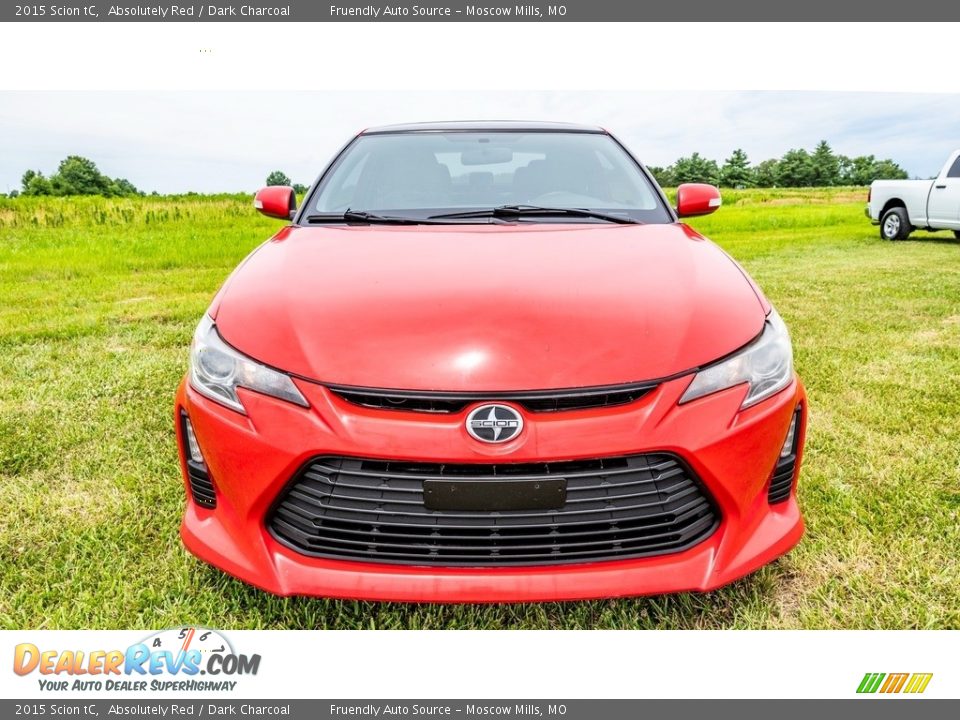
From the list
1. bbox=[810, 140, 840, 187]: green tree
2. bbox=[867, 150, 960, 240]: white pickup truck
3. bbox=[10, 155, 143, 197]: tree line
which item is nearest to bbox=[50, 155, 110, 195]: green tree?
bbox=[10, 155, 143, 197]: tree line

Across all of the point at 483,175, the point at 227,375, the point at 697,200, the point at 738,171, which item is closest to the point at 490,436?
the point at 227,375

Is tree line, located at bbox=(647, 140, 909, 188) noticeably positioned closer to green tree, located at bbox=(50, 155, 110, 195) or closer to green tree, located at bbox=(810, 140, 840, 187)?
green tree, located at bbox=(810, 140, 840, 187)

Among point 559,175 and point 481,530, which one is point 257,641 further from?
point 559,175

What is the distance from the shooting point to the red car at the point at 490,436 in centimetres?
154

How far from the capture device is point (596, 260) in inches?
81.4

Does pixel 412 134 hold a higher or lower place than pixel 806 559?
higher

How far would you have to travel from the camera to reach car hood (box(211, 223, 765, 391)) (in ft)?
5.21

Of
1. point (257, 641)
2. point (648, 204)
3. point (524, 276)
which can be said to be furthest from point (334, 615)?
point (648, 204)

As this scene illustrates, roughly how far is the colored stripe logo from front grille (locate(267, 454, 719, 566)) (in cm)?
66

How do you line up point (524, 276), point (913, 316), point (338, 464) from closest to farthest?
point (338, 464)
point (524, 276)
point (913, 316)

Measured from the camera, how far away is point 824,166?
79.7m

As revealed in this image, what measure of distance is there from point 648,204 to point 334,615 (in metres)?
1.86

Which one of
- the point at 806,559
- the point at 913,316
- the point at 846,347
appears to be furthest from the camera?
the point at 913,316

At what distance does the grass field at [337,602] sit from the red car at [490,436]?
1.16ft
